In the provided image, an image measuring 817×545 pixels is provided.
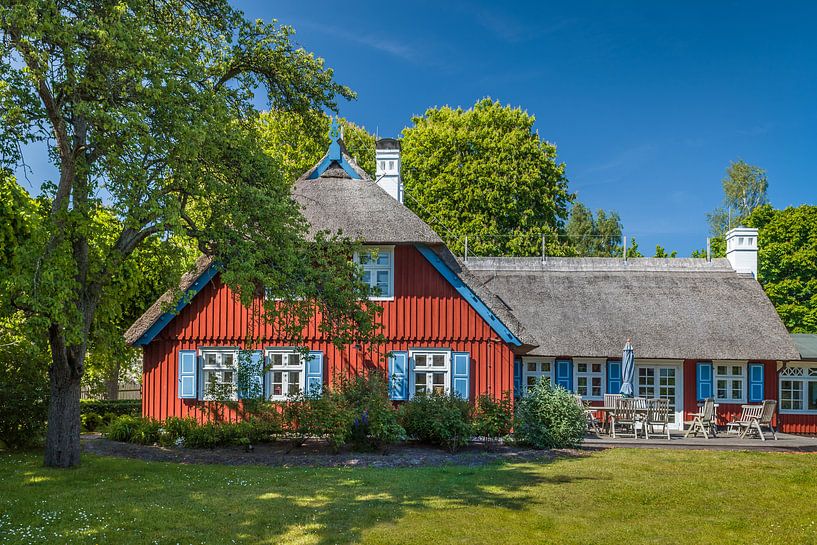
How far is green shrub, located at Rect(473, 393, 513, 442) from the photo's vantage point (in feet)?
49.5

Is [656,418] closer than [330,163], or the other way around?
[656,418]

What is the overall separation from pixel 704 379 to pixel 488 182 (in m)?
16.1

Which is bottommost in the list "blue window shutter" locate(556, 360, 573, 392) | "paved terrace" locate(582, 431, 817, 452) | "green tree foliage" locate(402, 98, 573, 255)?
"paved terrace" locate(582, 431, 817, 452)

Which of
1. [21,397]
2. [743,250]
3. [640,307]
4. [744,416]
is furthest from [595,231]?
[21,397]

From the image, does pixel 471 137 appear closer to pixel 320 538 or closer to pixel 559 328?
pixel 559 328

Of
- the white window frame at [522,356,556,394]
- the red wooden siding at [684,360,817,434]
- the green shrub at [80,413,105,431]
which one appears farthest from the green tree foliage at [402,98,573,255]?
the green shrub at [80,413,105,431]

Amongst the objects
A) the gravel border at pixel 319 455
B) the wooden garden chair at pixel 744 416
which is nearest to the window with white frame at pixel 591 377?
the wooden garden chair at pixel 744 416

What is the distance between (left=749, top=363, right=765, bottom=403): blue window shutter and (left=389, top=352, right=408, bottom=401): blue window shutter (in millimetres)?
10489

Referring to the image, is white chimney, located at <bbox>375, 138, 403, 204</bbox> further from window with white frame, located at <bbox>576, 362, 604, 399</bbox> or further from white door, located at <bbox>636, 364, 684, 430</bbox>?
white door, located at <bbox>636, 364, 684, 430</bbox>

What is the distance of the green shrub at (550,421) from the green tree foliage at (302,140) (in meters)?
8.39

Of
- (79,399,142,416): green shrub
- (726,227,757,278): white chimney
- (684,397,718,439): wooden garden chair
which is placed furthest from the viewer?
(726,227,757,278): white chimney

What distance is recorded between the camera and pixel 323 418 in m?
13.8

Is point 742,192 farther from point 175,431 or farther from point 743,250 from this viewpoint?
point 175,431

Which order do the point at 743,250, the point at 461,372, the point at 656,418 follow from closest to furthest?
the point at 461,372
the point at 656,418
the point at 743,250
